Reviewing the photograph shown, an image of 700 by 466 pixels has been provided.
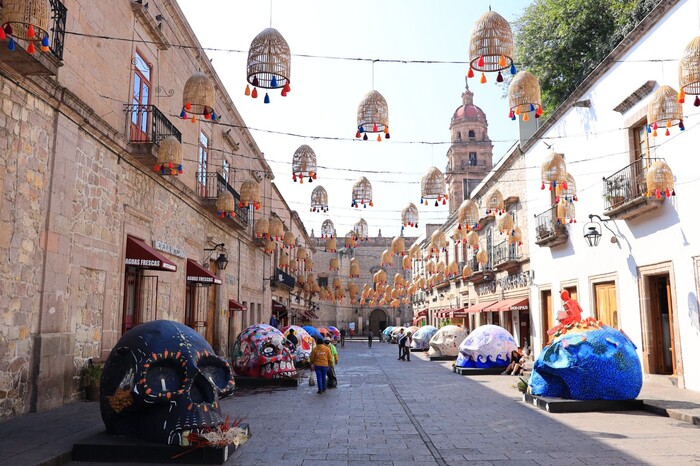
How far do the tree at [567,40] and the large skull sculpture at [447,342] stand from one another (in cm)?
1063

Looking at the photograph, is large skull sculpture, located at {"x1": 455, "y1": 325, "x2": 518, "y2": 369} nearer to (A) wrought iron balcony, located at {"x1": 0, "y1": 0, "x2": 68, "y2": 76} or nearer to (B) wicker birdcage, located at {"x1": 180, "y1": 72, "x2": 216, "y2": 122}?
(B) wicker birdcage, located at {"x1": 180, "y1": 72, "x2": 216, "y2": 122}

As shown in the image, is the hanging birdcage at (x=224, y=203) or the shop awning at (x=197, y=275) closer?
the shop awning at (x=197, y=275)

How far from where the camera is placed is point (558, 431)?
24.6 ft

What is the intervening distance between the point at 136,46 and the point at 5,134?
17.2 feet

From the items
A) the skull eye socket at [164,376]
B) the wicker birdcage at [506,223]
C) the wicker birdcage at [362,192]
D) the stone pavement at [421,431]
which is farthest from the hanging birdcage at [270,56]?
the wicker birdcage at [506,223]

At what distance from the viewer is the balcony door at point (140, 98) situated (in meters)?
11.8

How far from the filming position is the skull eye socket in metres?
5.84

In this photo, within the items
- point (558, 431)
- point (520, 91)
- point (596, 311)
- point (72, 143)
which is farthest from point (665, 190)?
point (72, 143)

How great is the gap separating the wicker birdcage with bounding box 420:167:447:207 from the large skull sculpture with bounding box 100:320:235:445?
317 inches

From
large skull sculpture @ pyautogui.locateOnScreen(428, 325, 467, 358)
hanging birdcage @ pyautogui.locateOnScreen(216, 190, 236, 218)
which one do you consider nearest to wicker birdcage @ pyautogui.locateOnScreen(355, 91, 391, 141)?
hanging birdcage @ pyautogui.locateOnScreen(216, 190, 236, 218)

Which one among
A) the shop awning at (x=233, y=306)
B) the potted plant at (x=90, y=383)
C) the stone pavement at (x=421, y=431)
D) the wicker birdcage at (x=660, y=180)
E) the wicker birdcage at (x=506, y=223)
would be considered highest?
the wicker birdcage at (x=506, y=223)

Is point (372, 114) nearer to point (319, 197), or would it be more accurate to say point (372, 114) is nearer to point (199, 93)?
point (199, 93)

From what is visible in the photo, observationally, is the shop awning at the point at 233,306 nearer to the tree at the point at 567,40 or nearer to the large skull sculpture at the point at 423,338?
the large skull sculpture at the point at 423,338

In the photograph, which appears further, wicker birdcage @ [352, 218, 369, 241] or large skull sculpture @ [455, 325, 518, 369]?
wicker birdcage @ [352, 218, 369, 241]
